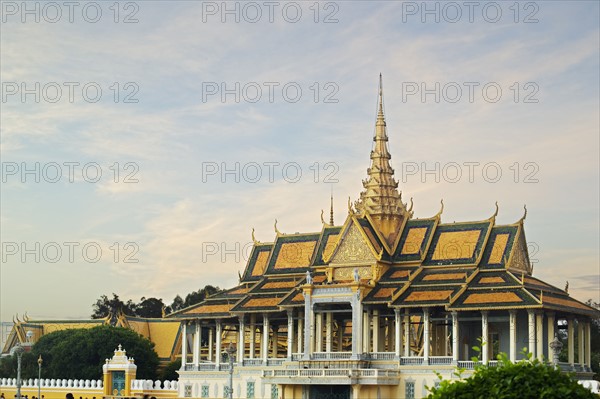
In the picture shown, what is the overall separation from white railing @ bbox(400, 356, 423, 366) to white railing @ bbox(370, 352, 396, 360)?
2.11 feet

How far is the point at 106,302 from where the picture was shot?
10806 cm

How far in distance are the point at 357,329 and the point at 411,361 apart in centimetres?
319

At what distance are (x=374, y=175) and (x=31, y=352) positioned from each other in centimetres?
2907

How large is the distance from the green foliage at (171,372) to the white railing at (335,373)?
21524 mm

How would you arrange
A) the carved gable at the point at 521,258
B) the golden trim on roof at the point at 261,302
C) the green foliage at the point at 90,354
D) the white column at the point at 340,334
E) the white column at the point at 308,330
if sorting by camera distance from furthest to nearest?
the green foliage at the point at 90,354
the white column at the point at 340,334
the golden trim on roof at the point at 261,302
the carved gable at the point at 521,258
the white column at the point at 308,330

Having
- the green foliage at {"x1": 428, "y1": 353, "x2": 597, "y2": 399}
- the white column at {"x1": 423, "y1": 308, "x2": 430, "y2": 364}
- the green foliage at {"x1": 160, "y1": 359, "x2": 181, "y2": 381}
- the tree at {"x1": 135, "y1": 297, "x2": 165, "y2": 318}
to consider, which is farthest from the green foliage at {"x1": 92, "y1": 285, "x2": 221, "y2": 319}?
the green foliage at {"x1": 428, "y1": 353, "x2": 597, "y2": 399}

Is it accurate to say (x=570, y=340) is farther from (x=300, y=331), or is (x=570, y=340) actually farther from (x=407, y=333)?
(x=300, y=331)

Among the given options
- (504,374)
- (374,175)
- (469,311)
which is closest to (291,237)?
(374,175)

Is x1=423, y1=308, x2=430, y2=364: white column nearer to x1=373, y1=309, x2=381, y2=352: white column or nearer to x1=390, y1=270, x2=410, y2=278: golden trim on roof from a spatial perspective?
x1=373, y1=309, x2=381, y2=352: white column

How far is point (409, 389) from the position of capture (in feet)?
166

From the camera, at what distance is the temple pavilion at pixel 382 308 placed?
5022 centimetres

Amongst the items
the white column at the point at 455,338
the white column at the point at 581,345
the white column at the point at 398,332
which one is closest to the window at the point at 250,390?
the white column at the point at 398,332

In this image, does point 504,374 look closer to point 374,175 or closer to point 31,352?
point 374,175

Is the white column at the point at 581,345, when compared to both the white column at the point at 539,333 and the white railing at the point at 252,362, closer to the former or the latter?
the white column at the point at 539,333
